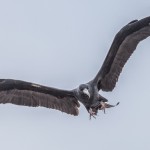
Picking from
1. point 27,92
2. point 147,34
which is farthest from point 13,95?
point 147,34

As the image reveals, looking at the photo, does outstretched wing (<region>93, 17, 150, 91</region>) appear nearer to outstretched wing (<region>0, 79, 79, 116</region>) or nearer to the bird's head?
the bird's head

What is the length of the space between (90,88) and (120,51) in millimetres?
1557

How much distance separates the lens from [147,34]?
31.4m

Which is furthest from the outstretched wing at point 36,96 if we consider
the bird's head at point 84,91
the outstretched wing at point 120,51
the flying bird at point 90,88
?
the outstretched wing at point 120,51

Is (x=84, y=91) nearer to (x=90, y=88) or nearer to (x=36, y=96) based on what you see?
(x=90, y=88)

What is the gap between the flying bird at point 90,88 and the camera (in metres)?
31.4

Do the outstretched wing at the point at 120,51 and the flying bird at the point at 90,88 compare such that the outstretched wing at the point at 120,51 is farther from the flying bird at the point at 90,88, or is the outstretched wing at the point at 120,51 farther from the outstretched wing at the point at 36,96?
the outstretched wing at the point at 36,96

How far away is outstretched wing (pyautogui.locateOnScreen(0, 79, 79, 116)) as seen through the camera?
32156 millimetres

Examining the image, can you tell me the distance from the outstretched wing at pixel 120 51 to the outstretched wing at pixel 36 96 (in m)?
1.24

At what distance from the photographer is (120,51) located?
31.8 m

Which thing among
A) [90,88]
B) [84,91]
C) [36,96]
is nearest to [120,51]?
[90,88]

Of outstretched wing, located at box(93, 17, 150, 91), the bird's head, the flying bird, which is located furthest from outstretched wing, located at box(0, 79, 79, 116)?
outstretched wing, located at box(93, 17, 150, 91)

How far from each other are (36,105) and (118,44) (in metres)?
3.45

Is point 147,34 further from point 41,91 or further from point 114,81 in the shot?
point 41,91
